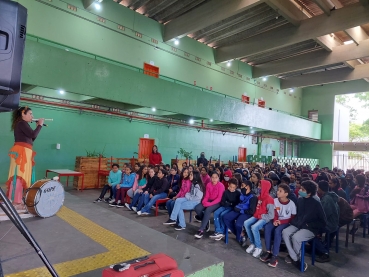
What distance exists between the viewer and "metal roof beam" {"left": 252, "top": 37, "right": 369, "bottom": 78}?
11.6 m

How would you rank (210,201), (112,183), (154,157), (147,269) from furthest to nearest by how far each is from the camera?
(154,157)
(112,183)
(210,201)
(147,269)

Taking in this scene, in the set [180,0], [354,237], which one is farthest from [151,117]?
[354,237]

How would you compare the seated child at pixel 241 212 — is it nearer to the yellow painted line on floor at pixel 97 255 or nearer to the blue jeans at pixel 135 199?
the yellow painted line on floor at pixel 97 255

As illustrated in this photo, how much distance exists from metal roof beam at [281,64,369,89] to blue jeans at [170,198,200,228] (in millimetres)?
15543

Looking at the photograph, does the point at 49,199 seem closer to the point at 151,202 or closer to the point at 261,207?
the point at 151,202

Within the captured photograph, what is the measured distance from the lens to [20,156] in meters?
3.33

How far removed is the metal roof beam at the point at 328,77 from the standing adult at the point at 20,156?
58.7 ft

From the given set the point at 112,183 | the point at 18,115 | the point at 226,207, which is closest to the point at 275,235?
the point at 226,207

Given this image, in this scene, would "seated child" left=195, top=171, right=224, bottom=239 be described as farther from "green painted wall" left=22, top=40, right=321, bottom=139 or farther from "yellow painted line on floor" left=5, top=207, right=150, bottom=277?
"green painted wall" left=22, top=40, right=321, bottom=139

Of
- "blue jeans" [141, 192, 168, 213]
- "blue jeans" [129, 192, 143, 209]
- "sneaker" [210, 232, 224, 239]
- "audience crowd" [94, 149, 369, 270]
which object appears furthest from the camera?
"blue jeans" [129, 192, 143, 209]

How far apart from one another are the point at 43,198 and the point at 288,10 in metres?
10.2

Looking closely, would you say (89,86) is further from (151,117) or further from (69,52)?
(151,117)

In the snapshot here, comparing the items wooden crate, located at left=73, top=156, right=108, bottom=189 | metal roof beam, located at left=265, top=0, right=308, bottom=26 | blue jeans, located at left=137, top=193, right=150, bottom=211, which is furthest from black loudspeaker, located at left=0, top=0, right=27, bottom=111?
metal roof beam, located at left=265, top=0, right=308, bottom=26

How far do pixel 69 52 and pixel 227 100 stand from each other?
6736mm
